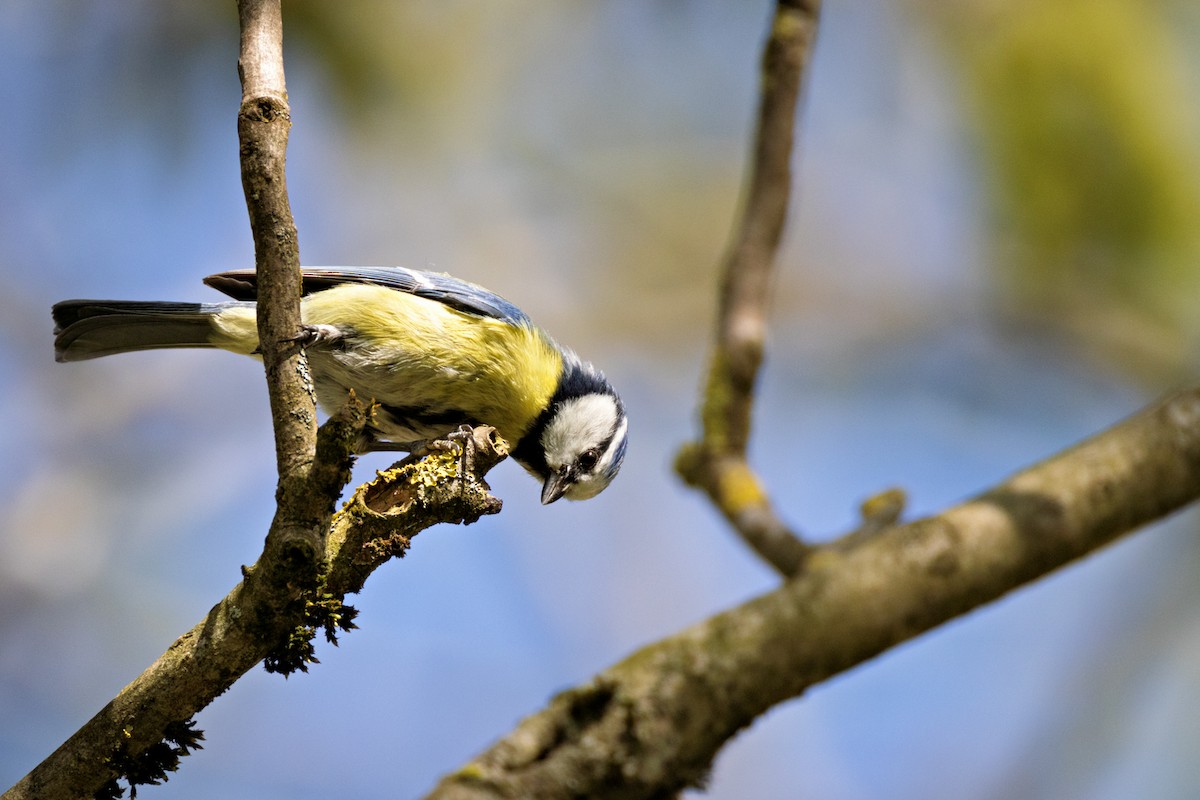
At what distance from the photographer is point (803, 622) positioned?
4.68ft

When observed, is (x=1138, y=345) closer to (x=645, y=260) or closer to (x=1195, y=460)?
(x=645, y=260)

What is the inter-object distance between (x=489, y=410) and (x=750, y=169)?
1.43 metres

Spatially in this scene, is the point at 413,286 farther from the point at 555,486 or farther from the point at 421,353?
the point at 555,486

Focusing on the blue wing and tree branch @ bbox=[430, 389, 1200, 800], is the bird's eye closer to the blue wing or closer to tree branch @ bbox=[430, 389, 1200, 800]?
the blue wing

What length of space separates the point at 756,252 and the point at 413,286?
1.32 meters

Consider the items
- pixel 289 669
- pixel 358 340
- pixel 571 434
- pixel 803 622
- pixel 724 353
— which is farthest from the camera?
pixel 724 353

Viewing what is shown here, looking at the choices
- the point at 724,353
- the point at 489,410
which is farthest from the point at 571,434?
the point at 724,353

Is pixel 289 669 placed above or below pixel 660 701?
above

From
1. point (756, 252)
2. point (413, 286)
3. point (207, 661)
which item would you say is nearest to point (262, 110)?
point (207, 661)

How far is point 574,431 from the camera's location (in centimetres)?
378

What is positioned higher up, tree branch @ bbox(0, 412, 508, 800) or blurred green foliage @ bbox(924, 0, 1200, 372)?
blurred green foliage @ bbox(924, 0, 1200, 372)

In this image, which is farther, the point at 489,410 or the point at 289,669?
the point at 489,410

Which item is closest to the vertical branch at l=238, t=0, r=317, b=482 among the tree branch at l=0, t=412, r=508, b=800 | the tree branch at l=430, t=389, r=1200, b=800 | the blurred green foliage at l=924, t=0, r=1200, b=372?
the tree branch at l=0, t=412, r=508, b=800

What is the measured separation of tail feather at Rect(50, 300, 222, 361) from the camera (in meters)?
3.68
